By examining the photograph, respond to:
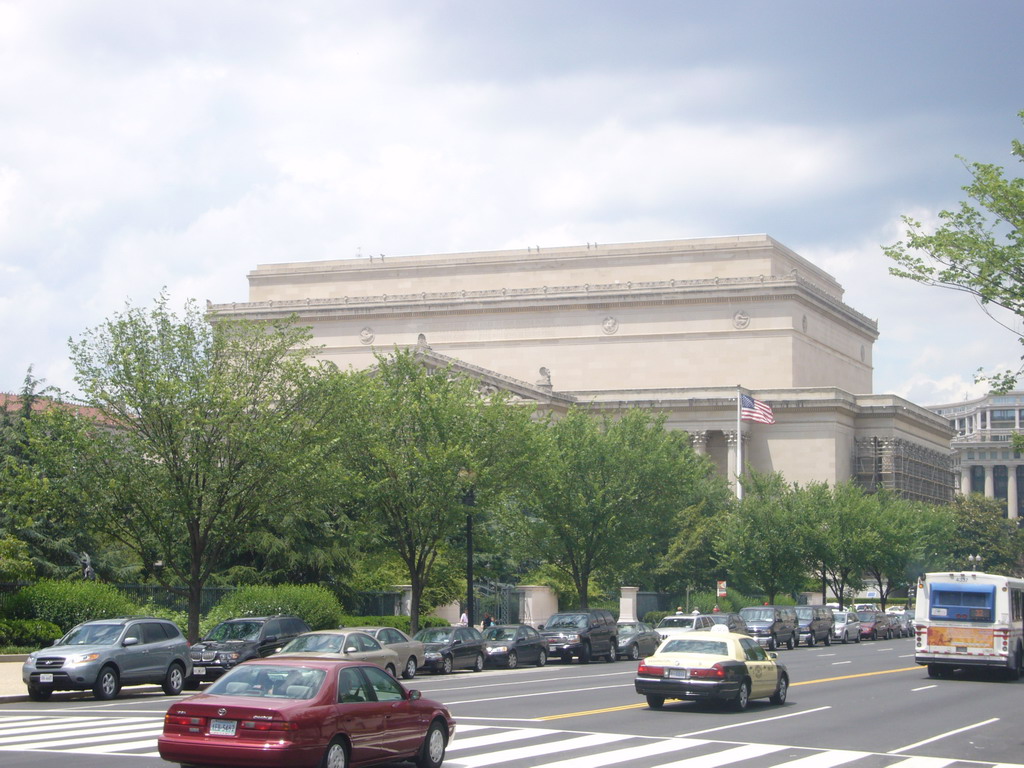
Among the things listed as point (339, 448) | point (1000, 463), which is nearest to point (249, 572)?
point (339, 448)

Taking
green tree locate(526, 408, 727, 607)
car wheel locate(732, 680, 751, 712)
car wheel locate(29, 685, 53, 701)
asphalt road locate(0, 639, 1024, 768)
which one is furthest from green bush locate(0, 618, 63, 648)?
car wheel locate(732, 680, 751, 712)

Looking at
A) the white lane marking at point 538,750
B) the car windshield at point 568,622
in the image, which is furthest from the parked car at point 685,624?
the white lane marking at point 538,750

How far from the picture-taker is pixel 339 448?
39.1 metres

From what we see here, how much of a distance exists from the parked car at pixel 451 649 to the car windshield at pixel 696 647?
39.2ft

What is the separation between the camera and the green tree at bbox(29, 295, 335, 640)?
1337 inches

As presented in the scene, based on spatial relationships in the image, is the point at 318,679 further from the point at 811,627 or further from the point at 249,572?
the point at 811,627

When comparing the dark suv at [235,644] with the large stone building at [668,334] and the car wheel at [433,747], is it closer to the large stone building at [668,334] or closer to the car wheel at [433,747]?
the car wheel at [433,747]

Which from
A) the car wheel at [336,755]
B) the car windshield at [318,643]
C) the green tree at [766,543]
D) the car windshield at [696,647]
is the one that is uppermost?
the green tree at [766,543]

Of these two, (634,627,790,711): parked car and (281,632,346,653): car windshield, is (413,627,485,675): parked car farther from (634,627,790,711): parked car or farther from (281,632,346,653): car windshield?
(634,627,790,711): parked car

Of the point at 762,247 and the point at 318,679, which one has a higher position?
the point at 762,247

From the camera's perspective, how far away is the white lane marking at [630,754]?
52.9 feet

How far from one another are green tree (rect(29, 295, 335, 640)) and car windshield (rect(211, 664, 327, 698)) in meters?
20.4

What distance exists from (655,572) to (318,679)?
50.2 m

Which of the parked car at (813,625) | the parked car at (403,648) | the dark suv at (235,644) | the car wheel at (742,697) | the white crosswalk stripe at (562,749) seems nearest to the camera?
the white crosswalk stripe at (562,749)
